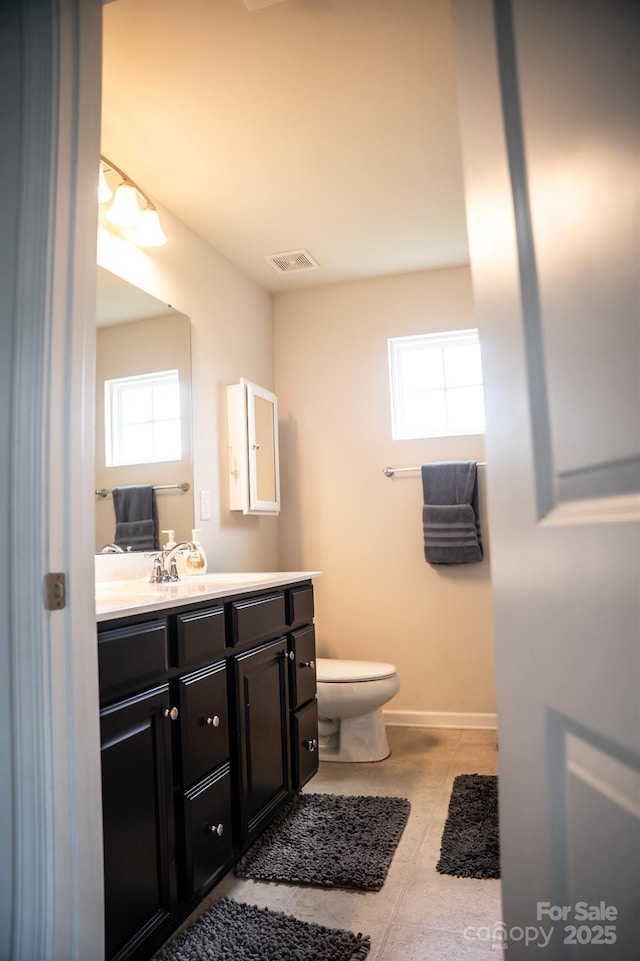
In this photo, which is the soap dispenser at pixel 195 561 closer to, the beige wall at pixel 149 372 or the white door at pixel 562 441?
the beige wall at pixel 149 372

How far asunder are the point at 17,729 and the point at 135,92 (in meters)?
1.82

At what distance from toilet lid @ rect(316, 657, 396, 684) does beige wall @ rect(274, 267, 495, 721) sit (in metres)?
0.49

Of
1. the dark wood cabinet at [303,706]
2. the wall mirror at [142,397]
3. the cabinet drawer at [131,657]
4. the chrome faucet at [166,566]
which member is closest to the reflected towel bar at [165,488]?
the wall mirror at [142,397]

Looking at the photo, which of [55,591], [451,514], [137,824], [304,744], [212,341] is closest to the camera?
[55,591]

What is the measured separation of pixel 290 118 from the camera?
2.10 metres

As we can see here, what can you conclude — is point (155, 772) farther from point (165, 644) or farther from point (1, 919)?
point (1, 919)

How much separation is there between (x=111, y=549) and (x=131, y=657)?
0.96 m

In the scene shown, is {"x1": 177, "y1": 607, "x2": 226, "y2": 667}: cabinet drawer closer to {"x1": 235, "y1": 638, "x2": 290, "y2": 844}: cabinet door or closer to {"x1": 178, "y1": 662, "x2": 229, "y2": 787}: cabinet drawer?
{"x1": 178, "y1": 662, "x2": 229, "y2": 787}: cabinet drawer

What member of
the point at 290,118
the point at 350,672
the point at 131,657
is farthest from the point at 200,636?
the point at 290,118

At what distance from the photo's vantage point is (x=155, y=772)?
144cm

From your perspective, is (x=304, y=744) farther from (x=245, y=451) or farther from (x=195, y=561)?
(x=245, y=451)

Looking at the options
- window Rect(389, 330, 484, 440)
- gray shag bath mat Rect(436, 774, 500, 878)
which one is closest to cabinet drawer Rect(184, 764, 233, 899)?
gray shag bath mat Rect(436, 774, 500, 878)

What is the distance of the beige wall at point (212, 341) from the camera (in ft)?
8.52

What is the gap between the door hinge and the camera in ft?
3.22
